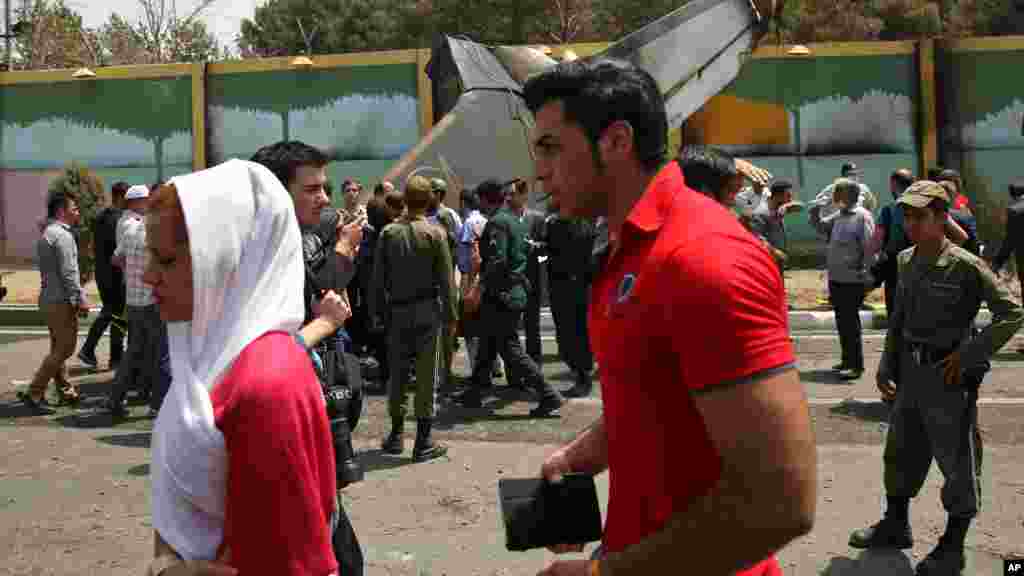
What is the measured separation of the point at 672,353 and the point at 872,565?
13.8ft

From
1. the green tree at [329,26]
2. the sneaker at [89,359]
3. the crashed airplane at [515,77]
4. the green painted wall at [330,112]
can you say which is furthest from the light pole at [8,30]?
the sneaker at [89,359]

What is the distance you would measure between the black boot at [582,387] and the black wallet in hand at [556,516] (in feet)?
25.0

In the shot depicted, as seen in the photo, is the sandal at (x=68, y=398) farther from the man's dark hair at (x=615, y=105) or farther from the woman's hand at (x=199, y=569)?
the man's dark hair at (x=615, y=105)

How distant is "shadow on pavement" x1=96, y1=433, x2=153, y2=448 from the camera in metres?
8.63

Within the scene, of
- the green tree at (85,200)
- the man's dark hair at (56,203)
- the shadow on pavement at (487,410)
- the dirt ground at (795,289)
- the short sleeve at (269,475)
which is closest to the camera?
the short sleeve at (269,475)

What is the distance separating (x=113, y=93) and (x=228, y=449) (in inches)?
957

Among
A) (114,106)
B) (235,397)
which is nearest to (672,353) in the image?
(235,397)

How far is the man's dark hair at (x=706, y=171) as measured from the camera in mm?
4703

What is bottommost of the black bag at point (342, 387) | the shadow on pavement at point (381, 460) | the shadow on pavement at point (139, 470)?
the shadow on pavement at point (139, 470)

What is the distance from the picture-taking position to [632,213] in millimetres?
1998

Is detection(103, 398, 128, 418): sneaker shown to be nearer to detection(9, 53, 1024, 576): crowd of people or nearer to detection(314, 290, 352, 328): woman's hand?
detection(9, 53, 1024, 576): crowd of people

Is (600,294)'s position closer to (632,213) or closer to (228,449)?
(632,213)

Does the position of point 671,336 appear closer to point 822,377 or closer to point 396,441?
point 396,441

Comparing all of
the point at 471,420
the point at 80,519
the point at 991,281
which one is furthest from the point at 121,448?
the point at 991,281
